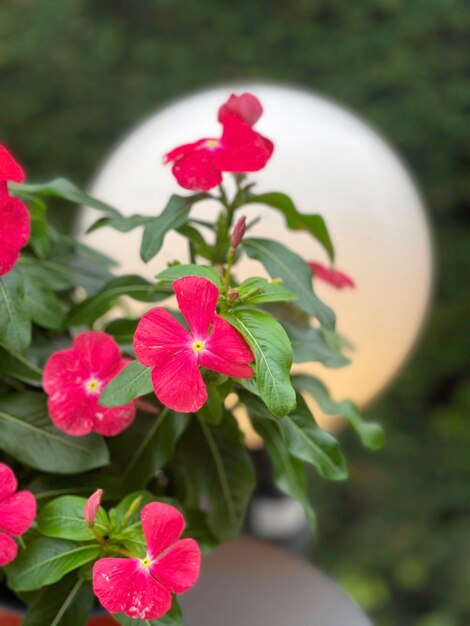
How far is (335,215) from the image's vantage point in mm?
930

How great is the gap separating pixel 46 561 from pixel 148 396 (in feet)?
0.46

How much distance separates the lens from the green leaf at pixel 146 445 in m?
0.58

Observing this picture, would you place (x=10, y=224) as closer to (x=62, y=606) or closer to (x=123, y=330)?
(x=123, y=330)

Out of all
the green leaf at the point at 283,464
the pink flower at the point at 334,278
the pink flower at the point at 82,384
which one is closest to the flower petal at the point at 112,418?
the pink flower at the point at 82,384

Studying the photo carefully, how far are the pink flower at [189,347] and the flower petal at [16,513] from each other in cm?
11

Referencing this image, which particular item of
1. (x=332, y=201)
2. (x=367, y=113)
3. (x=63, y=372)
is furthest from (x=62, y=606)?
(x=367, y=113)

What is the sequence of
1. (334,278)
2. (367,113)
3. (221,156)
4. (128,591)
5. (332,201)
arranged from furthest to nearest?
(367,113), (332,201), (334,278), (221,156), (128,591)

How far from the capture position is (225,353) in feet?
1.47

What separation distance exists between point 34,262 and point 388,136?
1.34 metres

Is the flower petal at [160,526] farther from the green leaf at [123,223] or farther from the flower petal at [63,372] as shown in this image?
the green leaf at [123,223]

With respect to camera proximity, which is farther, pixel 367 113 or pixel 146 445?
pixel 367 113

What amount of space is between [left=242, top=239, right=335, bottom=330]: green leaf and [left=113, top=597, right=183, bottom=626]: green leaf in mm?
190

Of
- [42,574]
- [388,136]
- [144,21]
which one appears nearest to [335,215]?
[42,574]

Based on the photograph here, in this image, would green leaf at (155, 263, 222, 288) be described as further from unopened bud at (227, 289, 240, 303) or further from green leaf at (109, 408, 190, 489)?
green leaf at (109, 408, 190, 489)
